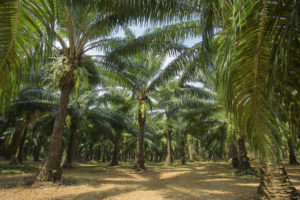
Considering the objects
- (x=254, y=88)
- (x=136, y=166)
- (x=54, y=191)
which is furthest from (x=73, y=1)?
(x=136, y=166)

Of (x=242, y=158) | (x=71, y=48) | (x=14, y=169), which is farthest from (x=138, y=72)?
(x=14, y=169)

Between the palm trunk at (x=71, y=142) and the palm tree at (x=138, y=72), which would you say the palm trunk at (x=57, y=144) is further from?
the palm trunk at (x=71, y=142)

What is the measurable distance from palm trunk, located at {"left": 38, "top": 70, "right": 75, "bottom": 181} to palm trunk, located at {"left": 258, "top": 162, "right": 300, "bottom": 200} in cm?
685

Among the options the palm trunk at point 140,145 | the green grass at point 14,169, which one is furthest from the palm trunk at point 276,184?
the green grass at point 14,169

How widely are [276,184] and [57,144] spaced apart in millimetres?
7243

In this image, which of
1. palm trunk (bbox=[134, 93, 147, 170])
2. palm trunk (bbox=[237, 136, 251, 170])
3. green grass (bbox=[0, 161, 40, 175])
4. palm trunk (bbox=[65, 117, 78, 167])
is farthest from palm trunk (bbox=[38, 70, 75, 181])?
palm trunk (bbox=[237, 136, 251, 170])

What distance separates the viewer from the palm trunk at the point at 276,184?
433 centimetres

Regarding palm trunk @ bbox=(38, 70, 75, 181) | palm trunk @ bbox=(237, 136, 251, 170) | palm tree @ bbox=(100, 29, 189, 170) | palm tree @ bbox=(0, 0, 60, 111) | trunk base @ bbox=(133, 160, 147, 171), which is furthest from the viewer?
trunk base @ bbox=(133, 160, 147, 171)

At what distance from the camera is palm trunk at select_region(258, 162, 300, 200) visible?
14.2 feet

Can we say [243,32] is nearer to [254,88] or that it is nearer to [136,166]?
[254,88]

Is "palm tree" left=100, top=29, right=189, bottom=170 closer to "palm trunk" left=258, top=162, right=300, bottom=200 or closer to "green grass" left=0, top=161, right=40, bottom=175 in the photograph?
"palm trunk" left=258, top=162, right=300, bottom=200

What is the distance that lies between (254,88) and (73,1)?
13.1 ft

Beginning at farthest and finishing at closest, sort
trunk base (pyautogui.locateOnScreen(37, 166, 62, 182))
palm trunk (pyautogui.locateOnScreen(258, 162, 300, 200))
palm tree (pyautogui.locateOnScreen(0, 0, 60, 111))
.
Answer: trunk base (pyautogui.locateOnScreen(37, 166, 62, 182)) → palm trunk (pyautogui.locateOnScreen(258, 162, 300, 200)) → palm tree (pyautogui.locateOnScreen(0, 0, 60, 111))

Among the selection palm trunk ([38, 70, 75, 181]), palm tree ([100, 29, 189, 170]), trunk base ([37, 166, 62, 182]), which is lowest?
trunk base ([37, 166, 62, 182])
